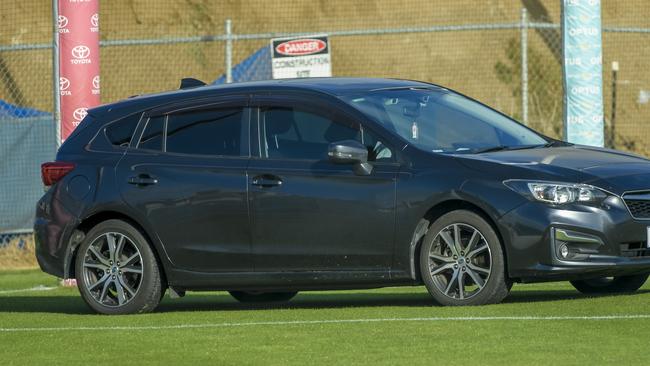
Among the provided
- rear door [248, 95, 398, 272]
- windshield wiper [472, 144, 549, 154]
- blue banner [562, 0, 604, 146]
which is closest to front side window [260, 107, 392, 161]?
rear door [248, 95, 398, 272]

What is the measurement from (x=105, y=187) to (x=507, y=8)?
92.4 ft

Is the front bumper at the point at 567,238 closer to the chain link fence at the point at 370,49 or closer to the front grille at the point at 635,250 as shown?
the front grille at the point at 635,250

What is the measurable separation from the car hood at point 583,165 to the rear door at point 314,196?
71 cm

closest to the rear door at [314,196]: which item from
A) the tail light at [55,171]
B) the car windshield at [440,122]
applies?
the car windshield at [440,122]

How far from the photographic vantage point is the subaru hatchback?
10.6 meters

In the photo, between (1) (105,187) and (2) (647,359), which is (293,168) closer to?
(1) (105,187)

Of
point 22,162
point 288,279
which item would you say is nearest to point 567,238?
point 288,279

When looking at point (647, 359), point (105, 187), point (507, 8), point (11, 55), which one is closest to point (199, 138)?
point (105, 187)

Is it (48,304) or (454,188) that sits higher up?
(454,188)

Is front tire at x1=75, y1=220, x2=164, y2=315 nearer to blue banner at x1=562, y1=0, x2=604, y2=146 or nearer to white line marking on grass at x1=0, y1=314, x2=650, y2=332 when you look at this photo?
white line marking on grass at x1=0, y1=314, x2=650, y2=332

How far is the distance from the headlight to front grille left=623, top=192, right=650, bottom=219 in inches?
8.2

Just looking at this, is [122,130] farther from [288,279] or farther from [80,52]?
[80,52]

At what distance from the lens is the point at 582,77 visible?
56.2ft

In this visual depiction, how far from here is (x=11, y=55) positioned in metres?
31.9
